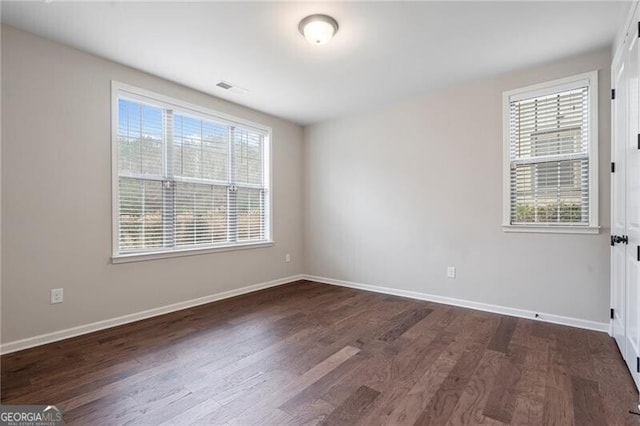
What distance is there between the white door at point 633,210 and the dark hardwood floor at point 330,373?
252 millimetres

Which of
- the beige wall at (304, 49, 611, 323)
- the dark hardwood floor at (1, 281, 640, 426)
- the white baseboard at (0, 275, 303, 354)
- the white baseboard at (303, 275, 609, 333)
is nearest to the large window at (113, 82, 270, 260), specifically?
the white baseboard at (0, 275, 303, 354)

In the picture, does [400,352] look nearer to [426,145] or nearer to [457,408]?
[457,408]

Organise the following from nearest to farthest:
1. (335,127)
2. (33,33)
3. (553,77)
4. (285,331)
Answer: (33,33), (285,331), (553,77), (335,127)

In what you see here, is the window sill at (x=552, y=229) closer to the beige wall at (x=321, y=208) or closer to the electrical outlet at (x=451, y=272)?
the beige wall at (x=321, y=208)

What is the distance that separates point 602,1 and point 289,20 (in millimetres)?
2246

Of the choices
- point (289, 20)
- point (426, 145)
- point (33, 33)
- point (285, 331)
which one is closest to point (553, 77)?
point (426, 145)

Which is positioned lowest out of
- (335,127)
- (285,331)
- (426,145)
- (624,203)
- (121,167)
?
(285,331)

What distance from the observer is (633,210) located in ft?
6.72

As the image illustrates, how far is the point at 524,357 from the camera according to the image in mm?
2408

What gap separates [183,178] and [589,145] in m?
4.18

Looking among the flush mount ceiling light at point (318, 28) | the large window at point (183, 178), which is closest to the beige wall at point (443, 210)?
the large window at point (183, 178)

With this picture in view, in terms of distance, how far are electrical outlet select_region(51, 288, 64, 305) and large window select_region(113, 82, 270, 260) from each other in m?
0.50

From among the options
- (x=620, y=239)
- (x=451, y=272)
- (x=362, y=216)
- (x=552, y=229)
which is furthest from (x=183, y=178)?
(x=620, y=239)

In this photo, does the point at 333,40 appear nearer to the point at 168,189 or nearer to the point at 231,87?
the point at 231,87
